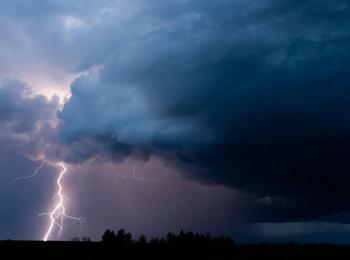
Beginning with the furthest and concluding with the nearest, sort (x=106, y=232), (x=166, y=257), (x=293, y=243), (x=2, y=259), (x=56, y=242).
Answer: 1. (x=106, y=232)
2. (x=293, y=243)
3. (x=56, y=242)
4. (x=166, y=257)
5. (x=2, y=259)

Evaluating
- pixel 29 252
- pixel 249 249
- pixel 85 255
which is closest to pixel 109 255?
pixel 85 255

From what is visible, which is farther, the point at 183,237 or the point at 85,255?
the point at 183,237

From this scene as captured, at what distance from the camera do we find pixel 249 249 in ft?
147

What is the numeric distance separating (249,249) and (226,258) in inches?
201

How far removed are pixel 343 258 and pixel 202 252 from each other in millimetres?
10445

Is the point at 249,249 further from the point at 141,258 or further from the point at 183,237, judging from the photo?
the point at 183,237

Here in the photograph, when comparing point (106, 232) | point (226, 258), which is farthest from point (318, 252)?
point (106, 232)

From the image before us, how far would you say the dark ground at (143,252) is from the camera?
128ft

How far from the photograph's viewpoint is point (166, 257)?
39.8 metres

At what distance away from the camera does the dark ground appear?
39.1 meters

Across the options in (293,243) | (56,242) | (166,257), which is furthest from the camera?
(293,243)

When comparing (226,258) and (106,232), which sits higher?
(106,232)

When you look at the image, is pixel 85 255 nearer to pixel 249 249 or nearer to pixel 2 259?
pixel 2 259

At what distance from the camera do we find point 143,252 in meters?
40.9
